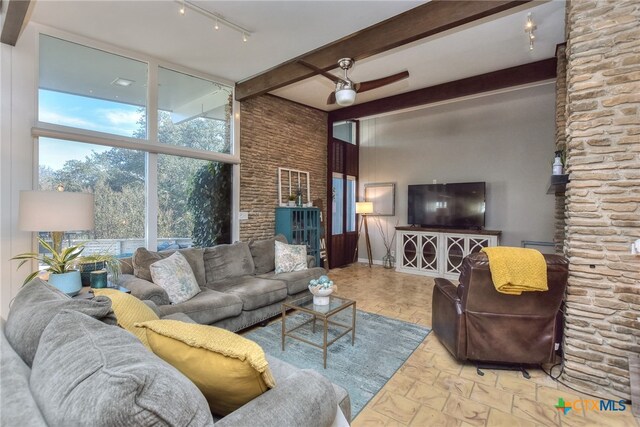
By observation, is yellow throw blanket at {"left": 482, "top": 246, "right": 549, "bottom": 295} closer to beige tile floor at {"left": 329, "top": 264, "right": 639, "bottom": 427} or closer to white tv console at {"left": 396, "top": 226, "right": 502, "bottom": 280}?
beige tile floor at {"left": 329, "top": 264, "right": 639, "bottom": 427}

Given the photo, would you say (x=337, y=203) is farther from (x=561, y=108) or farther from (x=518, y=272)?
(x=518, y=272)

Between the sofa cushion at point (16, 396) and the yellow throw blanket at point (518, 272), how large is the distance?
2.50m

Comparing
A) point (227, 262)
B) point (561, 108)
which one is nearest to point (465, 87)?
point (561, 108)

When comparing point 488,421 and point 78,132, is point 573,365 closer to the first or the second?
point 488,421

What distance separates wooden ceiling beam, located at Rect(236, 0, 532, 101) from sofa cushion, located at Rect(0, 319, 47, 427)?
347 centimetres

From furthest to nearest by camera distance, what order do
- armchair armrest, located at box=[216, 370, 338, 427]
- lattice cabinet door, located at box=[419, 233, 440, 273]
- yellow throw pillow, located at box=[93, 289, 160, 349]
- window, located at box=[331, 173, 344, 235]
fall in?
window, located at box=[331, 173, 344, 235] → lattice cabinet door, located at box=[419, 233, 440, 273] → yellow throw pillow, located at box=[93, 289, 160, 349] → armchair armrest, located at box=[216, 370, 338, 427]

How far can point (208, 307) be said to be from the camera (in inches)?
105

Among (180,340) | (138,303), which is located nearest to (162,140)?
(138,303)

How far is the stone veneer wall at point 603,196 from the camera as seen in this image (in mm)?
2023

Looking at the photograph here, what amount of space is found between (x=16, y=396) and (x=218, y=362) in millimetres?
507

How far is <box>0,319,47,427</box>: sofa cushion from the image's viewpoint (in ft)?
2.29

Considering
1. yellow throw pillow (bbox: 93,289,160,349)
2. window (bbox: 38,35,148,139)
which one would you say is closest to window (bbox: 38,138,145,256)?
window (bbox: 38,35,148,139)

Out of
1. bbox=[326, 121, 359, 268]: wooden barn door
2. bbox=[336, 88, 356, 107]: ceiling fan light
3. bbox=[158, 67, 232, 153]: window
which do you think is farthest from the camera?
bbox=[326, 121, 359, 268]: wooden barn door

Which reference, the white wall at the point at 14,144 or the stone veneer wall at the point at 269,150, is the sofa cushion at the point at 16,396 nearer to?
the white wall at the point at 14,144
